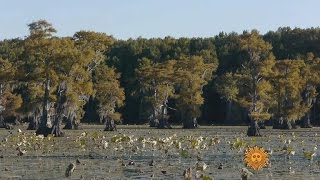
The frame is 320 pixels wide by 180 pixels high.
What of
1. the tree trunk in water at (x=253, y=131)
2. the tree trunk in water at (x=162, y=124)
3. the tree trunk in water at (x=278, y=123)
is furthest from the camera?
the tree trunk in water at (x=162, y=124)

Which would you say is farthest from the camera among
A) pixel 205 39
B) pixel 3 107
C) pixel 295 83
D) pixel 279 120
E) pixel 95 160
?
pixel 205 39

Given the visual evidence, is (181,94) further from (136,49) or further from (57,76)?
(136,49)

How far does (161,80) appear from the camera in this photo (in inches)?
2429

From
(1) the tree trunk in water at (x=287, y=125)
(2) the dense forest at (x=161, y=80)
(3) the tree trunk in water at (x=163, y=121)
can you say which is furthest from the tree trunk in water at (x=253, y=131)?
(3) the tree trunk in water at (x=163, y=121)

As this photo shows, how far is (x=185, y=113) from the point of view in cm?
5966

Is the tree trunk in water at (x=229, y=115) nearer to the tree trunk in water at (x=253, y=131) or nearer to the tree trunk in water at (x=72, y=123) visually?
the tree trunk in water at (x=72, y=123)

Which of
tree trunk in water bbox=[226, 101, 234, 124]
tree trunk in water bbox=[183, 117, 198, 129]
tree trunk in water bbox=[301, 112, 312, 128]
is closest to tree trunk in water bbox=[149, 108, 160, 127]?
tree trunk in water bbox=[183, 117, 198, 129]

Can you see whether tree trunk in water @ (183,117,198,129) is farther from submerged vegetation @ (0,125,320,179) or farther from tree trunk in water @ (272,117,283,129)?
submerged vegetation @ (0,125,320,179)

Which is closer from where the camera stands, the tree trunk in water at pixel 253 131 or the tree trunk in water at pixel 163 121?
the tree trunk in water at pixel 253 131

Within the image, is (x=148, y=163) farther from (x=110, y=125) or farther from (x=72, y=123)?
(x=72, y=123)

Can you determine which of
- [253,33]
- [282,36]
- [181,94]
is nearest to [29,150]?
[253,33]

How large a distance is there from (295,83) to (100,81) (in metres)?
15.5

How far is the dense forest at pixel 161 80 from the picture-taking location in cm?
4022

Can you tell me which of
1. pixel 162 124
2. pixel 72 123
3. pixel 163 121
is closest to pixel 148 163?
A: pixel 72 123
